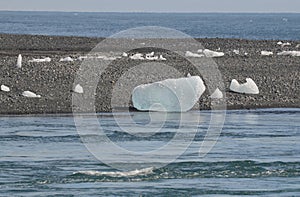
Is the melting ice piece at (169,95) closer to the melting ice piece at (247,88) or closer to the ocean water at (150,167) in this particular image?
the ocean water at (150,167)

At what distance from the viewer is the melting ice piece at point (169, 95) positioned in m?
30.6

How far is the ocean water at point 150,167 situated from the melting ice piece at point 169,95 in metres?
1.09

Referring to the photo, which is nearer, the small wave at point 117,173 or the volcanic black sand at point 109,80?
the small wave at point 117,173

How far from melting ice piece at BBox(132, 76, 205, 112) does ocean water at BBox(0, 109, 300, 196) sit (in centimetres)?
109

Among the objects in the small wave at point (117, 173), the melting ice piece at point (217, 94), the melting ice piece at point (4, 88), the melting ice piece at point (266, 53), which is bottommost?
the small wave at point (117, 173)

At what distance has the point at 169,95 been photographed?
3077 centimetres

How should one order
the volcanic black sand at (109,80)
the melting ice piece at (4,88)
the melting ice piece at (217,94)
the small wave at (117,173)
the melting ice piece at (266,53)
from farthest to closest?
the melting ice piece at (266,53) → the melting ice piece at (217,94) → the melting ice piece at (4,88) → the volcanic black sand at (109,80) → the small wave at (117,173)

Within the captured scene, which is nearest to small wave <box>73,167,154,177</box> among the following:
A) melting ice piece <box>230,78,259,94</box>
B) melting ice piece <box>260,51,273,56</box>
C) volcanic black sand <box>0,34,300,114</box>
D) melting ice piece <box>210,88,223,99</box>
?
volcanic black sand <box>0,34,300,114</box>

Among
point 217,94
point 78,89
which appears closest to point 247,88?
point 217,94

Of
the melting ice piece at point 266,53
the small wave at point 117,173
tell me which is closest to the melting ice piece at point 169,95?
the small wave at point 117,173

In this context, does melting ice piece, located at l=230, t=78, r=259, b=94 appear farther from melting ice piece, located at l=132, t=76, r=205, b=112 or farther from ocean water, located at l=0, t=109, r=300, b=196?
ocean water, located at l=0, t=109, r=300, b=196

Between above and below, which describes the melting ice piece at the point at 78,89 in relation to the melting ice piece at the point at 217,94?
above

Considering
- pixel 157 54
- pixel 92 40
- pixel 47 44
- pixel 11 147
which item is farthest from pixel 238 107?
pixel 92 40

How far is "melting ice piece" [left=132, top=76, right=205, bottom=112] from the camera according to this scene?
3059cm
